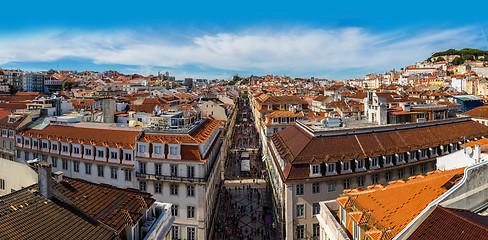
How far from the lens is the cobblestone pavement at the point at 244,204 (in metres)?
37.5

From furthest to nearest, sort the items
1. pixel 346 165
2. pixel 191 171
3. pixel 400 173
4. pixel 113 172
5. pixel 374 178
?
pixel 113 172 → pixel 400 173 → pixel 191 171 → pixel 374 178 → pixel 346 165

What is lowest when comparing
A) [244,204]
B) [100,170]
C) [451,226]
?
[244,204]

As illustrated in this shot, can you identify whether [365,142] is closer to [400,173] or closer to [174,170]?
[400,173]

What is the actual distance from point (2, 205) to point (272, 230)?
97.0 ft

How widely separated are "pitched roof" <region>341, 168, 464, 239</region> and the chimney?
47.9 ft

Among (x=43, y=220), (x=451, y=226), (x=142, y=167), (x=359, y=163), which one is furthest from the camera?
(x=142, y=167)

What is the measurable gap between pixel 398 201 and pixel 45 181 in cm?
1636

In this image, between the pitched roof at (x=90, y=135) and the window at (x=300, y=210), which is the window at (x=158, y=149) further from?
the window at (x=300, y=210)

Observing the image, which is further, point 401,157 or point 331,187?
point 401,157

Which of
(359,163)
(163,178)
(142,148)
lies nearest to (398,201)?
(359,163)

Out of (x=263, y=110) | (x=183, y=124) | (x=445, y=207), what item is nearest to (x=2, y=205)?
(x=445, y=207)

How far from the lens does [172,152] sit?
104ft

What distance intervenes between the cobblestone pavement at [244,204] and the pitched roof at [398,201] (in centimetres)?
2187

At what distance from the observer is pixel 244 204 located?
45344 millimetres
